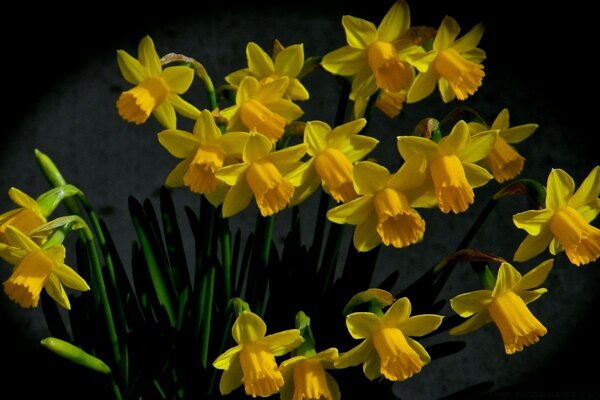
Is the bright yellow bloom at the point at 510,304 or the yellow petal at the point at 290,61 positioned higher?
the yellow petal at the point at 290,61

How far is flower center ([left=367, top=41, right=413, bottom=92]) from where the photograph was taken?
3.22 feet

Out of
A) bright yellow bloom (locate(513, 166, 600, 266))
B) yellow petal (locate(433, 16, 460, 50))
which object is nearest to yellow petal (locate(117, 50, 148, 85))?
yellow petal (locate(433, 16, 460, 50))

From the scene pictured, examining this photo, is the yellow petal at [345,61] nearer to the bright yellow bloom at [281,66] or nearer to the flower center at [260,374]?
the bright yellow bloom at [281,66]

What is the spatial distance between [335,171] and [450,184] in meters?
0.12

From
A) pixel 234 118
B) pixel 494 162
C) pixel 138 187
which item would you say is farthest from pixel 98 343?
pixel 138 187

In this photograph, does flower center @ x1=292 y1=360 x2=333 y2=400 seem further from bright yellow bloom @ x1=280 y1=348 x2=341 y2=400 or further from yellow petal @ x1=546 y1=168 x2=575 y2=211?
yellow petal @ x1=546 y1=168 x2=575 y2=211

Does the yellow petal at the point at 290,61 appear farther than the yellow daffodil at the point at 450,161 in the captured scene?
Yes

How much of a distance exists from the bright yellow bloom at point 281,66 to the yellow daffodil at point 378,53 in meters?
0.03

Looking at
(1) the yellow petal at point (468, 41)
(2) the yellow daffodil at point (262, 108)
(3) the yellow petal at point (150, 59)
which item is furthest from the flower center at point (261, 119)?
(1) the yellow petal at point (468, 41)

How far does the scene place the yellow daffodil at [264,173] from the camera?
0.92 m

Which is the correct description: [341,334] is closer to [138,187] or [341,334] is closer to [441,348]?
[441,348]

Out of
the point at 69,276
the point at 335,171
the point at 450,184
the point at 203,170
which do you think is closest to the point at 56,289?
the point at 69,276

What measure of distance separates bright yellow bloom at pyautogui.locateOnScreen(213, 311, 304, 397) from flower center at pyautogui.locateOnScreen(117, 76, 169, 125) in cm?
24

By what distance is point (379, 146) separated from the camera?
1846 mm
